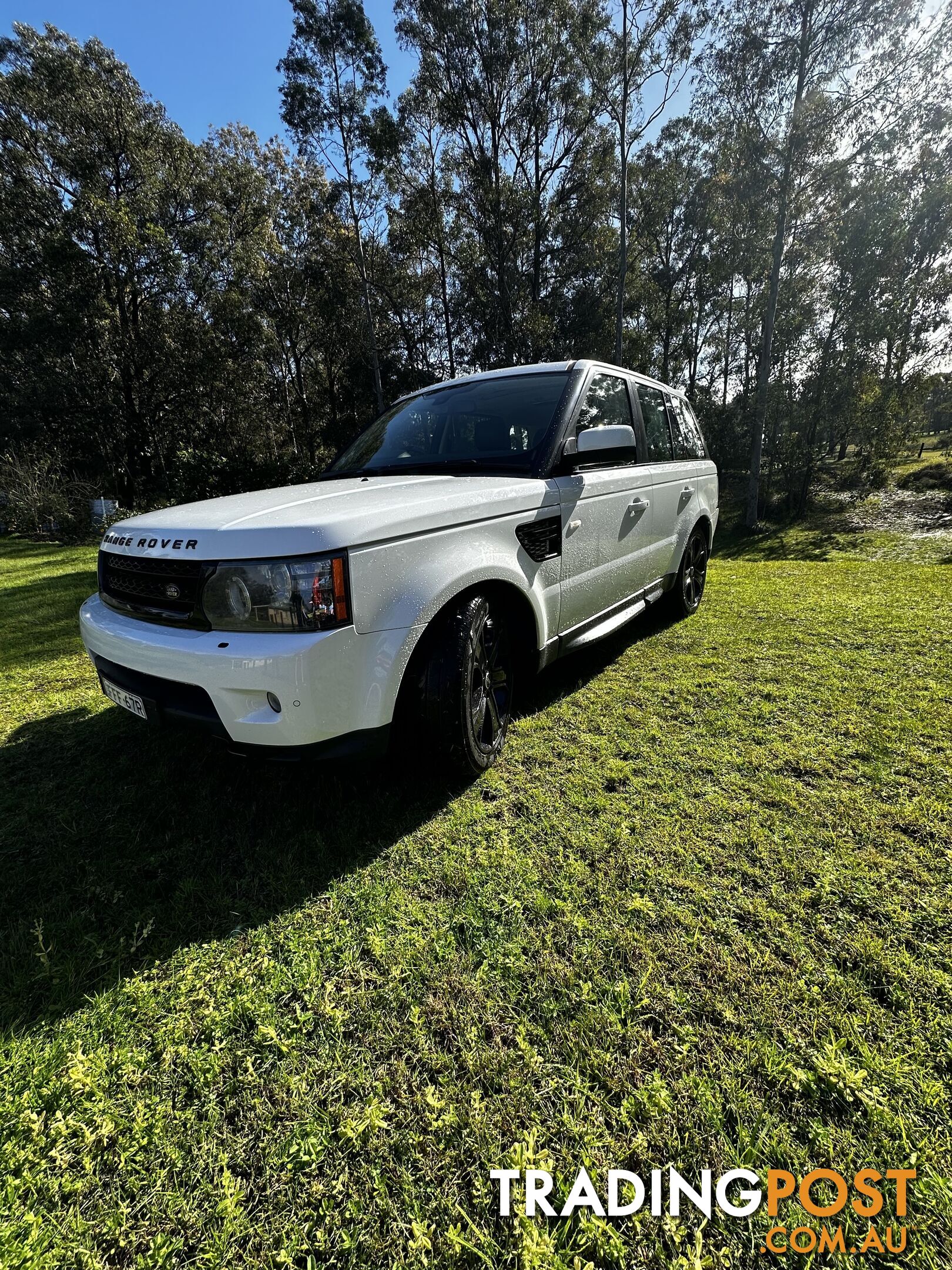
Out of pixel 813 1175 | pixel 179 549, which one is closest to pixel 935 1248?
pixel 813 1175

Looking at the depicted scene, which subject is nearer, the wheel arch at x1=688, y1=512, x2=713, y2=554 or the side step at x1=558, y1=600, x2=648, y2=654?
the side step at x1=558, y1=600, x2=648, y2=654

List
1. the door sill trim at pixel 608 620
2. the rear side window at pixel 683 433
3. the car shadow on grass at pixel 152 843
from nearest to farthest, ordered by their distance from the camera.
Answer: the car shadow on grass at pixel 152 843 → the door sill trim at pixel 608 620 → the rear side window at pixel 683 433

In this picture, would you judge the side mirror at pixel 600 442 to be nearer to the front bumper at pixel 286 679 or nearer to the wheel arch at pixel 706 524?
the front bumper at pixel 286 679

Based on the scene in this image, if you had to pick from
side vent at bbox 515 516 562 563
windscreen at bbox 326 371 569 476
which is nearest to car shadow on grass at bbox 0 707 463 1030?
side vent at bbox 515 516 562 563

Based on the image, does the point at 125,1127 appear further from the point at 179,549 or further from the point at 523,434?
the point at 523,434

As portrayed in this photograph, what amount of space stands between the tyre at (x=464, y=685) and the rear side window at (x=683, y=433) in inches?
109

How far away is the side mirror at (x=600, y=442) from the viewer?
279cm

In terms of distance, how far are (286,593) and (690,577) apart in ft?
13.8

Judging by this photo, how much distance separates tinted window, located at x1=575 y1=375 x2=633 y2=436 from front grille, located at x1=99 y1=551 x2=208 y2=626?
6.68 feet

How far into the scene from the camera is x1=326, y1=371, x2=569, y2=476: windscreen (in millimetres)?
2914

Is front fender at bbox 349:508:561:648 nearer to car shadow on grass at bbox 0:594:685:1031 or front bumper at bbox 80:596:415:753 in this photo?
front bumper at bbox 80:596:415:753

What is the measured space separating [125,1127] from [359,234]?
22706mm

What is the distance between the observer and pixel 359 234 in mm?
18547
